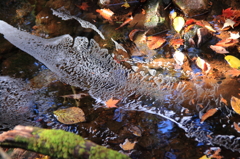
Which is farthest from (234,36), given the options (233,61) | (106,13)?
(106,13)

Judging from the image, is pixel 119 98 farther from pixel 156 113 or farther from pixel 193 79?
pixel 193 79

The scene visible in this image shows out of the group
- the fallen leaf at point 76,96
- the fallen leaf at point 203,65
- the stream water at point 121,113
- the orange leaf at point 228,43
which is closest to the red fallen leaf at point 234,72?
the stream water at point 121,113

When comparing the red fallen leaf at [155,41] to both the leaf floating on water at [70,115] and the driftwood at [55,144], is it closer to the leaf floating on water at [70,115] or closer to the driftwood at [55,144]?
the leaf floating on water at [70,115]

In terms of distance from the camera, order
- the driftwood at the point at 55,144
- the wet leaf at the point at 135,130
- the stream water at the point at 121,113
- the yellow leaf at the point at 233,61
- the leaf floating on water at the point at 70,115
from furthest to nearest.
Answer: the yellow leaf at the point at 233,61 < the leaf floating on water at the point at 70,115 < the wet leaf at the point at 135,130 < the stream water at the point at 121,113 < the driftwood at the point at 55,144

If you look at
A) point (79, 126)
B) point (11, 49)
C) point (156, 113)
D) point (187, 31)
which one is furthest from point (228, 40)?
point (11, 49)

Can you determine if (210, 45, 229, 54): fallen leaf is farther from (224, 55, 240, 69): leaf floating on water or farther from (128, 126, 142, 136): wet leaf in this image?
(128, 126, 142, 136): wet leaf

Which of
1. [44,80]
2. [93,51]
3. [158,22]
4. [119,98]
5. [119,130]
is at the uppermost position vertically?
[158,22]

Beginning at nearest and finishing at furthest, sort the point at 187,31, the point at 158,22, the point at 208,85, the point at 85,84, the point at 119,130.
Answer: the point at 119,130 → the point at 208,85 → the point at 85,84 → the point at 187,31 → the point at 158,22

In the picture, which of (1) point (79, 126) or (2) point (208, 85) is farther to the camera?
(2) point (208, 85)
